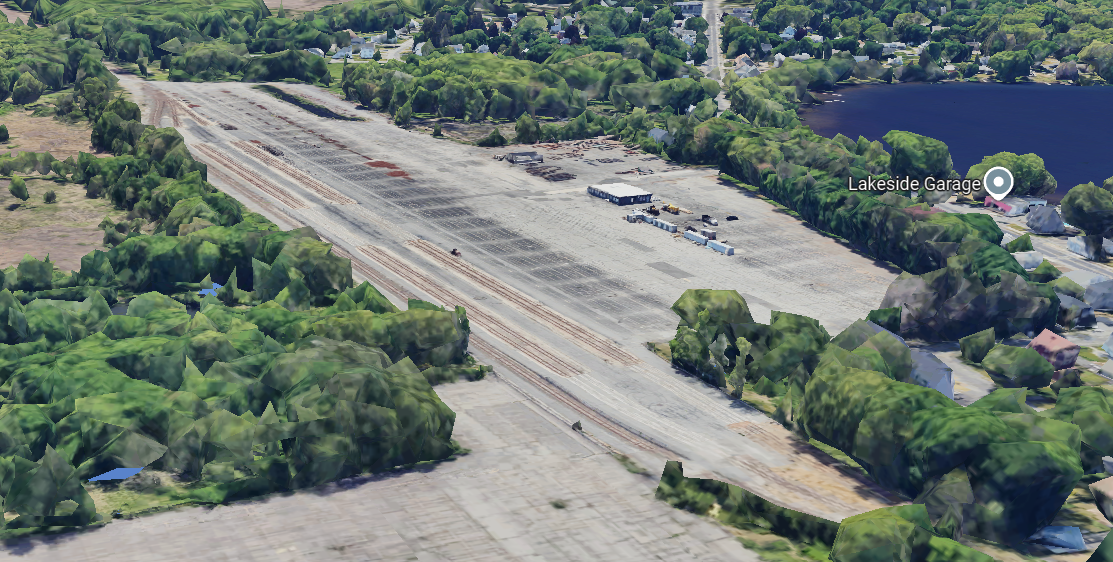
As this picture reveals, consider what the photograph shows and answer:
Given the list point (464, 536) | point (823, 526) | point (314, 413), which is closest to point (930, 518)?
point (823, 526)

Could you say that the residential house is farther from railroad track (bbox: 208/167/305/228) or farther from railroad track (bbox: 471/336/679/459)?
railroad track (bbox: 471/336/679/459)

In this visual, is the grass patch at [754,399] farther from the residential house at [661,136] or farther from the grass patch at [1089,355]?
the residential house at [661,136]

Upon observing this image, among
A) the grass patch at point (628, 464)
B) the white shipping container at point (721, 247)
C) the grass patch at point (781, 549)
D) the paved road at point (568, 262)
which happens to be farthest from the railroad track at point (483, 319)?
the white shipping container at point (721, 247)

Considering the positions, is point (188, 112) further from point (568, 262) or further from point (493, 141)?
point (568, 262)

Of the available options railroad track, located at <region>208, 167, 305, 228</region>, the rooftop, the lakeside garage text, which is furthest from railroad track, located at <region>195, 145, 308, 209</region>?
the lakeside garage text

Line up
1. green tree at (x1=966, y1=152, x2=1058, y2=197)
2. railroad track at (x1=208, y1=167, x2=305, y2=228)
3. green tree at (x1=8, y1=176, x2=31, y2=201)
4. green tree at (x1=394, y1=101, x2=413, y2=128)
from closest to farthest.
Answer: railroad track at (x1=208, y1=167, x2=305, y2=228)
green tree at (x1=8, y1=176, x2=31, y2=201)
green tree at (x1=966, y1=152, x2=1058, y2=197)
green tree at (x1=394, y1=101, x2=413, y2=128)

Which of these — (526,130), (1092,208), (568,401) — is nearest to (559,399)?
(568,401)
